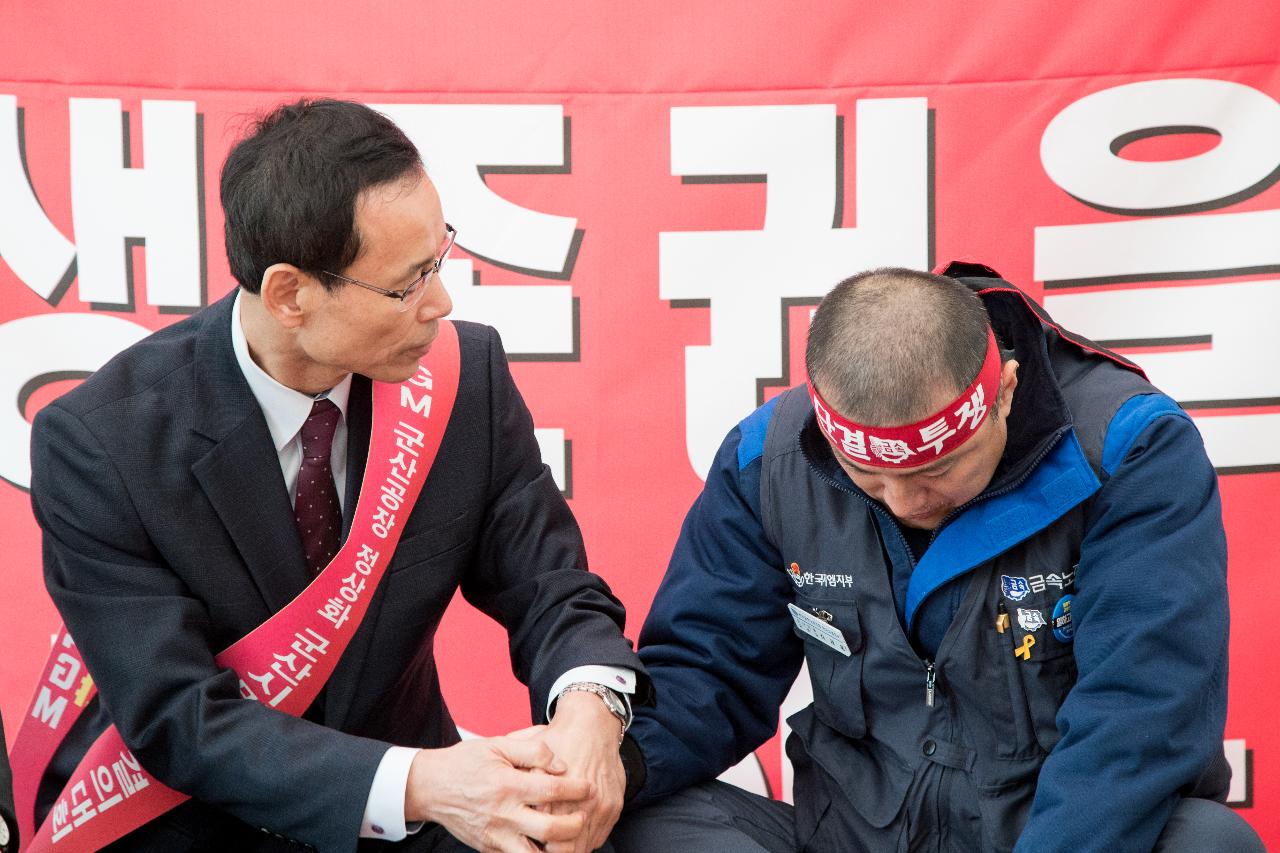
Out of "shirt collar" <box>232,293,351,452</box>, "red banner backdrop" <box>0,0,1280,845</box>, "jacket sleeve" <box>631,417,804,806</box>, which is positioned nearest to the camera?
"shirt collar" <box>232,293,351,452</box>

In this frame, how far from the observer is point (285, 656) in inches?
76.3

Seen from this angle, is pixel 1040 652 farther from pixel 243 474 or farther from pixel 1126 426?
pixel 243 474

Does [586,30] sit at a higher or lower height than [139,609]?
higher

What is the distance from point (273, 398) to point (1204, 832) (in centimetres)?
139

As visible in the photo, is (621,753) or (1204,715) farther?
(621,753)

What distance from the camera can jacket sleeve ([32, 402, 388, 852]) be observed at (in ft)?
5.79

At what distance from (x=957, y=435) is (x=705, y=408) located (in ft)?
3.70

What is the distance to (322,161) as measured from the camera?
1.77m

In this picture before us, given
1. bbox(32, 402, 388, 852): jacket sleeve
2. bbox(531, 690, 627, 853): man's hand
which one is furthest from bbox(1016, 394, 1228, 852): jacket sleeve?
Answer: bbox(32, 402, 388, 852): jacket sleeve

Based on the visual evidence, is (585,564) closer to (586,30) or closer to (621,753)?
(621,753)

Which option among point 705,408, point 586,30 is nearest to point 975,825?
point 705,408

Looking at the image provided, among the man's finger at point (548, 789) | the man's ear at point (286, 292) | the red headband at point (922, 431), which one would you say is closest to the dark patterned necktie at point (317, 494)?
the man's ear at point (286, 292)

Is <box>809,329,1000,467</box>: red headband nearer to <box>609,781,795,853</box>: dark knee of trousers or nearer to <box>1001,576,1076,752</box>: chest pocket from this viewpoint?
<box>1001,576,1076,752</box>: chest pocket

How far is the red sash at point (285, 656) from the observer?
192 centimetres
